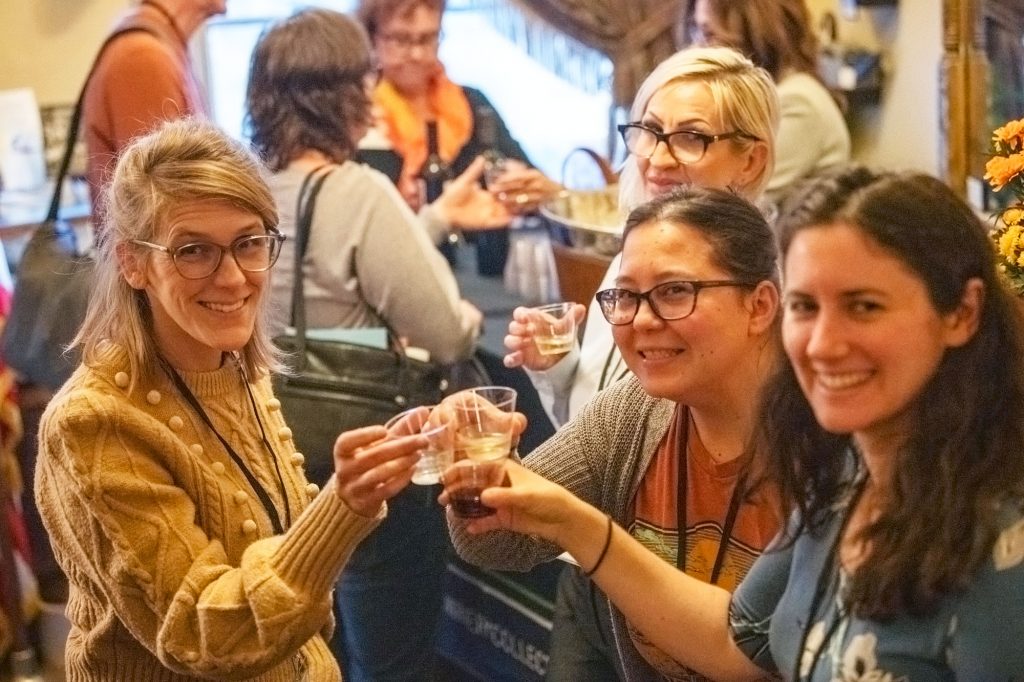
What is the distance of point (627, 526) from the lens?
1635mm

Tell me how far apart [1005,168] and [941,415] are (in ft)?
1.87

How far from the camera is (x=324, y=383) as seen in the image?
2.30 meters

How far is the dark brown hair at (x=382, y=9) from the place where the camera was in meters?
3.35

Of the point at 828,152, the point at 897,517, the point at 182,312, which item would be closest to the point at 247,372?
the point at 182,312

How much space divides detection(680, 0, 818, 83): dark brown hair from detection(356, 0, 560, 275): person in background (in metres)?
0.71

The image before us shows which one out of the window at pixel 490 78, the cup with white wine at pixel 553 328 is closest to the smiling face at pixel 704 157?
the cup with white wine at pixel 553 328

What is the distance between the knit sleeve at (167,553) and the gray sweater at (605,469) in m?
0.26

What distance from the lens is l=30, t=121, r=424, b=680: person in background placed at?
1390 millimetres

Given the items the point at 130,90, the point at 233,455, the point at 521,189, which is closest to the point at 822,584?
the point at 233,455

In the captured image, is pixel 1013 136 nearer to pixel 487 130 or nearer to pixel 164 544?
pixel 164 544

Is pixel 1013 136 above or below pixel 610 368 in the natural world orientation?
above

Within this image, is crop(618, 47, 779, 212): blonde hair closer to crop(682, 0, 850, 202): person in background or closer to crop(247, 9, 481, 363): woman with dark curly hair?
crop(247, 9, 481, 363): woman with dark curly hair

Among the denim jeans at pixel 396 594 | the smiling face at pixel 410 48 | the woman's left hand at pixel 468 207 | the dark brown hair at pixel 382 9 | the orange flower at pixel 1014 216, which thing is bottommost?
the denim jeans at pixel 396 594

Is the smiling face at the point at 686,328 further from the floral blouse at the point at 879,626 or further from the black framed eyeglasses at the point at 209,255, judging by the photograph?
the black framed eyeglasses at the point at 209,255
